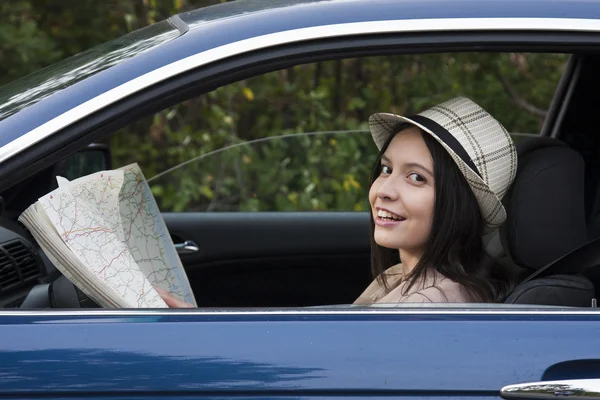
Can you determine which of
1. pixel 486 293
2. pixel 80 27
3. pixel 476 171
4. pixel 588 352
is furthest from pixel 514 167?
pixel 80 27

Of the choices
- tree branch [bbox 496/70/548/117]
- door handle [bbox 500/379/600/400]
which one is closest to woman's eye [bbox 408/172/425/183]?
door handle [bbox 500/379/600/400]

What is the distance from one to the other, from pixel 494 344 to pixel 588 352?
0.15m

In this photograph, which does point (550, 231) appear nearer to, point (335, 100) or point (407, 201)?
point (407, 201)

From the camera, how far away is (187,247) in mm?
3209

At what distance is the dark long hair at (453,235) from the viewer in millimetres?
2141

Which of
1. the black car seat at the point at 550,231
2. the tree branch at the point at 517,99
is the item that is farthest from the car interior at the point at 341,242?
the tree branch at the point at 517,99

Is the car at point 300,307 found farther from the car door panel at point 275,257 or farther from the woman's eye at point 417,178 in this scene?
the car door panel at point 275,257

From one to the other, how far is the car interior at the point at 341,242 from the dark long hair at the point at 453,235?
0.08 m

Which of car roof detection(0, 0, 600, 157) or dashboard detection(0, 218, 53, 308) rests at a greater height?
car roof detection(0, 0, 600, 157)

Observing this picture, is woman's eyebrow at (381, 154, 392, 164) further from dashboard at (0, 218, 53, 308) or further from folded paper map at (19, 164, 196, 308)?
dashboard at (0, 218, 53, 308)

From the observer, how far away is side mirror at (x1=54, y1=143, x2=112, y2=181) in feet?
8.87

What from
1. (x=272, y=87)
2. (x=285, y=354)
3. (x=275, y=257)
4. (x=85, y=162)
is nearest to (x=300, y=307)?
(x=285, y=354)

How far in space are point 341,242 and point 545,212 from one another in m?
1.16

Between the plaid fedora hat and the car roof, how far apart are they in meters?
0.34
